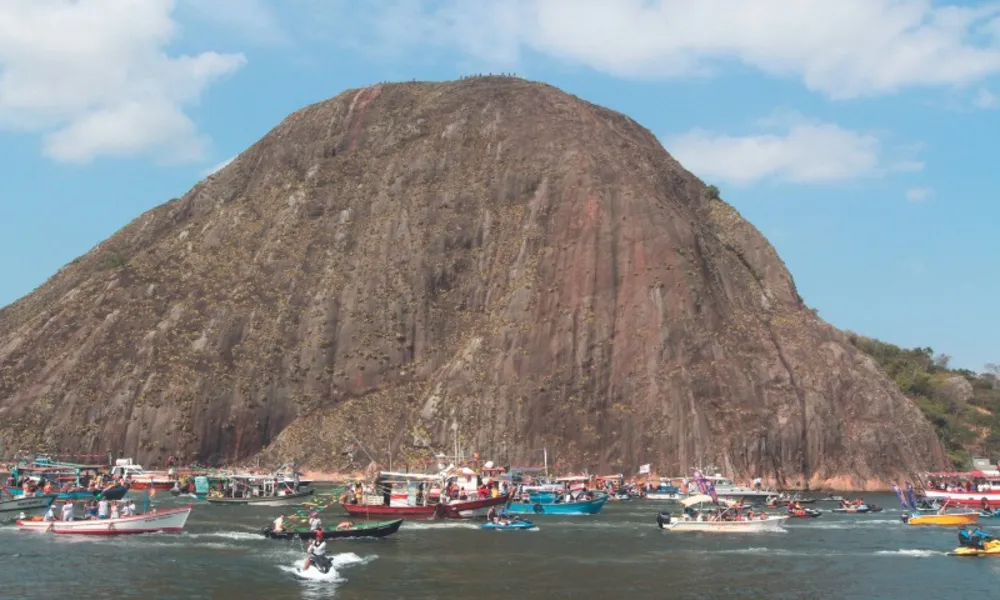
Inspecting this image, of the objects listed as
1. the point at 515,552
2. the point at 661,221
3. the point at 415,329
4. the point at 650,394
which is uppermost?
the point at 661,221

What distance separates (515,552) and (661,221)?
91.6 m

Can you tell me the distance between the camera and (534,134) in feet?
551

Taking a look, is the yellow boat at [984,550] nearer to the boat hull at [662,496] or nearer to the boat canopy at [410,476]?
the boat canopy at [410,476]

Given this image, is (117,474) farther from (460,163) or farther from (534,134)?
(534,134)

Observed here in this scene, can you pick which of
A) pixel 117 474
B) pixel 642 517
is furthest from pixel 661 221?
pixel 117 474

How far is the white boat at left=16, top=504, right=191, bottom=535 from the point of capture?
66.6 m

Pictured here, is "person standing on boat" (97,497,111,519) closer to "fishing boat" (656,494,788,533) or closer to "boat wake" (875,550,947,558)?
"fishing boat" (656,494,788,533)

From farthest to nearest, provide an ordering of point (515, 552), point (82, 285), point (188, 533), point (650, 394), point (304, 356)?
point (82, 285) < point (304, 356) < point (650, 394) < point (188, 533) < point (515, 552)

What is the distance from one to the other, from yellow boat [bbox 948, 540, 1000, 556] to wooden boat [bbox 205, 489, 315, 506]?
58498 millimetres

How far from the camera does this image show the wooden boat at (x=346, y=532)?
63.2 metres

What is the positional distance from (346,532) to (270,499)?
35833 mm

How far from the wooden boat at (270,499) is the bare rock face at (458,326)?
24.8 meters

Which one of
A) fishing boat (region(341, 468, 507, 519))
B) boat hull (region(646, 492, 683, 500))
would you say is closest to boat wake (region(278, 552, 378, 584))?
fishing boat (region(341, 468, 507, 519))

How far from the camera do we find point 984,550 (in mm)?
59938
